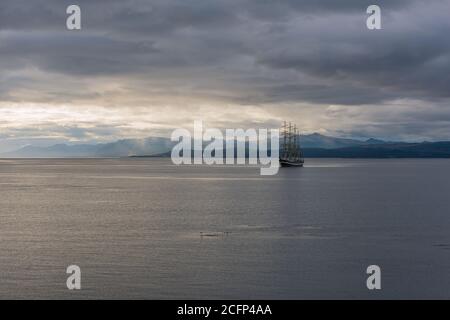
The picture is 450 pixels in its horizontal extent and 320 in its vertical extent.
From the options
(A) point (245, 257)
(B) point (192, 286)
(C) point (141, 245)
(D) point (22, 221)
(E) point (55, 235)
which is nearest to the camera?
(B) point (192, 286)

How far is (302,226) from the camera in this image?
6762 cm

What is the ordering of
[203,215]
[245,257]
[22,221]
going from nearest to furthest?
[245,257] < [22,221] < [203,215]

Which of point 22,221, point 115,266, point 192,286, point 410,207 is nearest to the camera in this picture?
point 192,286

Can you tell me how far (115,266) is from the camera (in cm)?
4491
